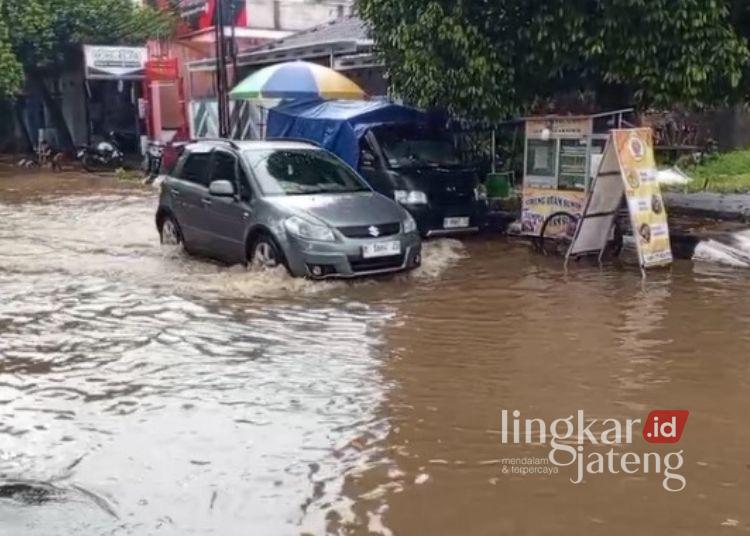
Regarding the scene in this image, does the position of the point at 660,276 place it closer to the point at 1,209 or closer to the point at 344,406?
the point at 344,406

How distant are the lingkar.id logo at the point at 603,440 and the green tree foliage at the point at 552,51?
627 cm

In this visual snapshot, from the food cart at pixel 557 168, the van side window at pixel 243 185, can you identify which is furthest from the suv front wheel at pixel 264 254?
the food cart at pixel 557 168

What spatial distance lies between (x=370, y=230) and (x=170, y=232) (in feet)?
12.2

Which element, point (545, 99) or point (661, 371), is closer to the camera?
point (661, 371)

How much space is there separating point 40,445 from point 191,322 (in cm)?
288

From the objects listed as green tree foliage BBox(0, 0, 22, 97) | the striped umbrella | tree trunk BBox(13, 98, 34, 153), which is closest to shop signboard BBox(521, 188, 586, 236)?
the striped umbrella

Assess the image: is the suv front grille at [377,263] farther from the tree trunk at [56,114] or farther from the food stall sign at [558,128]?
the tree trunk at [56,114]

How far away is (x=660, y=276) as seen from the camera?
956cm

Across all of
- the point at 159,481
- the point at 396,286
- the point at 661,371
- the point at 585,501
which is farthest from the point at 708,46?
the point at 159,481

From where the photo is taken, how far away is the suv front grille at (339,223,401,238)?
29.8 ft

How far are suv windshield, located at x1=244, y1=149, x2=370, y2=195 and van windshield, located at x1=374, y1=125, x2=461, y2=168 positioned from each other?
1829mm

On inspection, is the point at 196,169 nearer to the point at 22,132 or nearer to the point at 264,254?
the point at 264,254

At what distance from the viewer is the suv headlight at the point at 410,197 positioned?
38.6 feet

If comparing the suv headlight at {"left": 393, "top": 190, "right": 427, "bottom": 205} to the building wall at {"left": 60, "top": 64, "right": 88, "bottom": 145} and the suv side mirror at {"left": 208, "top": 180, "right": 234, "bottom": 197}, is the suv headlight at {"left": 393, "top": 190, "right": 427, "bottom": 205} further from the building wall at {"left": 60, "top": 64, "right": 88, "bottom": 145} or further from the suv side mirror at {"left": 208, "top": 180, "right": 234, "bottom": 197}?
the building wall at {"left": 60, "top": 64, "right": 88, "bottom": 145}
